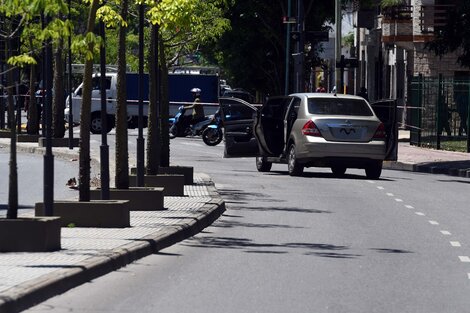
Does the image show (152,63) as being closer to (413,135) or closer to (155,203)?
(155,203)

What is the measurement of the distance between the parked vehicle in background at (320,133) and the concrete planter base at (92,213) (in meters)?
13.2

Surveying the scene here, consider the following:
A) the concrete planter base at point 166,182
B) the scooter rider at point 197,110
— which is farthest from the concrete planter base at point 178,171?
the scooter rider at point 197,110

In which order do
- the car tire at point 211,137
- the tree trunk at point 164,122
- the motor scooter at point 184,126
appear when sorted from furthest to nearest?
1. the motor scooter at point 184,126
2. the car tire at point 211,137
3. the tree trunk at point 164,122

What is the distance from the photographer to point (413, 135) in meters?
48.1

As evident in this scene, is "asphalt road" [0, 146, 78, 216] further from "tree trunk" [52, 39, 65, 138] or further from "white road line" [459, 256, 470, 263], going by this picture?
"white road line" [459, 256, 470, 263]

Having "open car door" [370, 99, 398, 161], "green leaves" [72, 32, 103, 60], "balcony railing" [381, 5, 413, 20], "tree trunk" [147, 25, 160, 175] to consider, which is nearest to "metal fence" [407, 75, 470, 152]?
"open car door" [370, 99, 398, 161]

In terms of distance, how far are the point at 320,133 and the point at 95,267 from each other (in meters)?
17.3

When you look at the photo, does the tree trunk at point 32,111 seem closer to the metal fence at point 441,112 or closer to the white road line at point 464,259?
the metal fence at point 441,112

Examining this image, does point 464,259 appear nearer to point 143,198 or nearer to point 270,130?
point 143,198

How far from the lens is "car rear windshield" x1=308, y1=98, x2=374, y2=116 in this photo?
3019 cm

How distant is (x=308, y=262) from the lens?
14758 mm

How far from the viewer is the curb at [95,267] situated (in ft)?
34.5

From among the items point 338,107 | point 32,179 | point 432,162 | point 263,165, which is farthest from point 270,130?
point 432,162

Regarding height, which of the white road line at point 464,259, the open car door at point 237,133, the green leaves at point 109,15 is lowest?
the white road line at point 464,259
